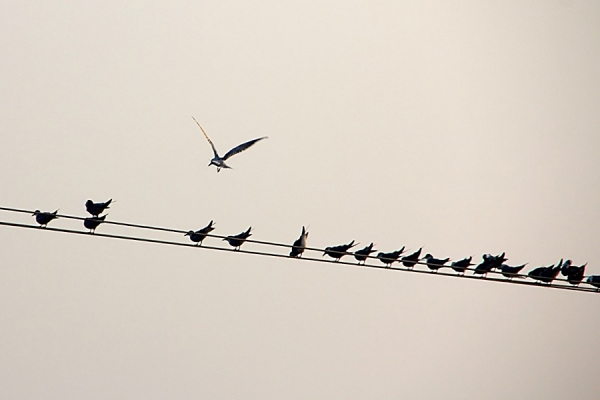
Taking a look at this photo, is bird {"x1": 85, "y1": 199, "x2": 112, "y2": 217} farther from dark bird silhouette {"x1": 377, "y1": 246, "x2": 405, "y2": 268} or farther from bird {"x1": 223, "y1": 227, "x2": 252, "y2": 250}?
dark bird silhouette {"x1": 377, "y1": 246, "x2": 405, "y2": 268}

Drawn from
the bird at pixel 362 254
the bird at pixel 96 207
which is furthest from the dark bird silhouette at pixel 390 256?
the bird at pixel 96 207

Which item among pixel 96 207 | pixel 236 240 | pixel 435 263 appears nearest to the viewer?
pixel 236 240

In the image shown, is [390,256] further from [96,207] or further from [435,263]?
[96,207]

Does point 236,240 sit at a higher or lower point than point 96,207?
lower

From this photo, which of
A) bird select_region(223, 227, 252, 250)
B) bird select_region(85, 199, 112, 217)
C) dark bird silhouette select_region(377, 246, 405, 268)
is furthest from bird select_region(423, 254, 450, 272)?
bird select_region(85, 199, 112, 217)

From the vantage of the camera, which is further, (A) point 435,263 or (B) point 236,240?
(A) point 435,263

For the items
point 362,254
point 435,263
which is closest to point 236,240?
point 362,254

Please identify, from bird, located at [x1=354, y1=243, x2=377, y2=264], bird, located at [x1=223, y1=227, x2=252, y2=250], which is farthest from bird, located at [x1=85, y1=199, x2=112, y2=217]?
bird, located at [x1=354, y1=243, x2=377, y2=264]

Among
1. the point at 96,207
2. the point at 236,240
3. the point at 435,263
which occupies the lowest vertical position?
the point at 236,240

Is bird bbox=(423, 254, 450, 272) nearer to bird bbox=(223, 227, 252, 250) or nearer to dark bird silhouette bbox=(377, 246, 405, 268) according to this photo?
dark bird silhouette bbox=(377, 246, 405, 268)

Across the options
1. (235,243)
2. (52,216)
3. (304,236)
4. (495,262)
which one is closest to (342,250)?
(304,236)

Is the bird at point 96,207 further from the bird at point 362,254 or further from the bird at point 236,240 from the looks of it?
the bird at point 362,254

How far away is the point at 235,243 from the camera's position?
1315cm

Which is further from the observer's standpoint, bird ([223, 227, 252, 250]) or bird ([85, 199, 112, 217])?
bird ([85, 199, 112, 217])
